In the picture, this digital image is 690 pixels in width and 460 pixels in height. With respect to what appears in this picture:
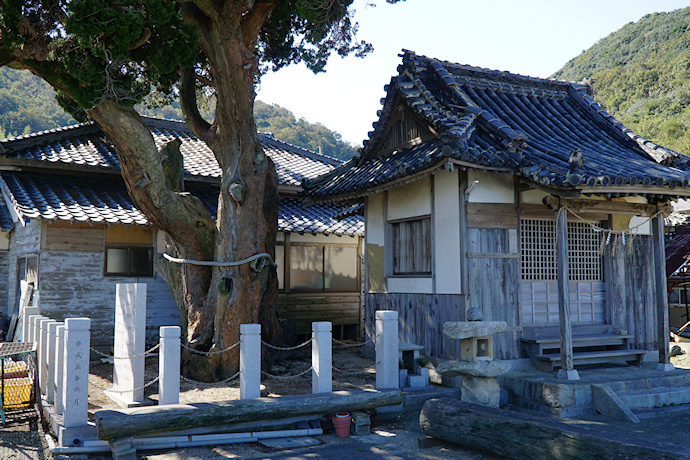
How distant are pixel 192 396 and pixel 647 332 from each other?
831 centimetres

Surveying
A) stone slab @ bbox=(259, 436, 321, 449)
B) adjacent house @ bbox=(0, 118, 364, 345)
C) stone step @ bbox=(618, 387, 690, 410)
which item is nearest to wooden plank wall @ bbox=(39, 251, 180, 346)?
adjacent house @ bbox=(0, 118, 364, 345)

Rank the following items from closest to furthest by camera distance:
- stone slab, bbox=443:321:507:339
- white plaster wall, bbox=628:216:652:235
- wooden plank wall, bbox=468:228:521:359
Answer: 1. stone slab, bbox=443:321:507:339
2. wooden plank wall, bbox=468:228:521:359
3. white plaster wall, bbox=628:216:652:235

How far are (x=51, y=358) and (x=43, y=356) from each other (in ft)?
3.60

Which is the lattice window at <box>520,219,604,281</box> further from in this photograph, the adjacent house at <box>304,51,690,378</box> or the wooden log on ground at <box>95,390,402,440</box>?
the wooden log on ground at <box>95,390,402,440</box>

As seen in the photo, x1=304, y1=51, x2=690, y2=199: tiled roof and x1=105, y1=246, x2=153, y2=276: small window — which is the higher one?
x1=304, y1=51, x2=690, y2=199: tiled roof

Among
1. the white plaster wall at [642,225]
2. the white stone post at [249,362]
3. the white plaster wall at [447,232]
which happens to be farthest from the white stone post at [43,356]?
the white plaster wall at [642,225]

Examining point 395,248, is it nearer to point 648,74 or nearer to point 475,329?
point 475,329

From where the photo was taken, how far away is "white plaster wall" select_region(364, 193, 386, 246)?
452 inches

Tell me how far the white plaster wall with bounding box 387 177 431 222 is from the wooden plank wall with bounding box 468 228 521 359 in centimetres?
125

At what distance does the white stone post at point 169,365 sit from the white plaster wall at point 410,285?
4720 millimetres

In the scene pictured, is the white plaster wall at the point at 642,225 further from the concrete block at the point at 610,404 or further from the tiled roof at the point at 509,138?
the concrete block at the point at 610,404

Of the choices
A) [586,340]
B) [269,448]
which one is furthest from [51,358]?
[586,340]

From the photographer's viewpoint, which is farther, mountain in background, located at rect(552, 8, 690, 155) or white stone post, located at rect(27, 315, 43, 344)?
mountain in background, located at rect(552, 8, 690, 155)

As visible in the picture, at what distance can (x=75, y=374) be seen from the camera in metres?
6.65
